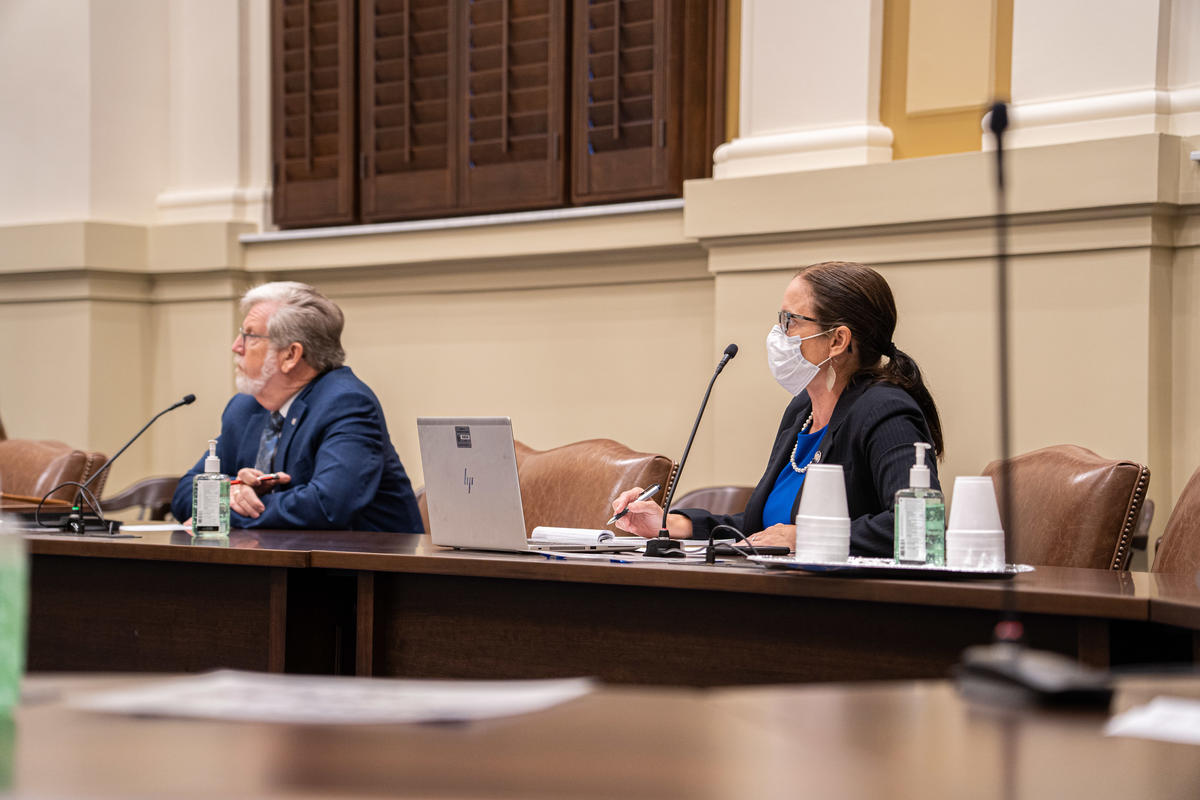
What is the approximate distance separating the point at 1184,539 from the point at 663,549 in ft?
3.26

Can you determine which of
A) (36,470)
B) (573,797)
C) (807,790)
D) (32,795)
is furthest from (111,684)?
(36,470)

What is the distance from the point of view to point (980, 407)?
A: 13.2 feet

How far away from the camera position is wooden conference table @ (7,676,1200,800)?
91cm

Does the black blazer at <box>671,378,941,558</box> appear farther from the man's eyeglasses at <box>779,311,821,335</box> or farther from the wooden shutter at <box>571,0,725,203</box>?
the wooden shutter at <box>571,0,725,203</box>

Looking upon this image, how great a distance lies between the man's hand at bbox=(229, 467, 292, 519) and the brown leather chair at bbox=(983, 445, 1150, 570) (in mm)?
1918

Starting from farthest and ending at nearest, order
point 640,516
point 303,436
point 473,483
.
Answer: point 303,436 → point 640,516 → point 473,483

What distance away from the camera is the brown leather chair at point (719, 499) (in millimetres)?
3908

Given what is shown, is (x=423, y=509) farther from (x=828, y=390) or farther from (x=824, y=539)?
(x=824, y=539)

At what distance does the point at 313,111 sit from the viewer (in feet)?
18.6

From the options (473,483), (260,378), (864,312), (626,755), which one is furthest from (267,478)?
(626,755)

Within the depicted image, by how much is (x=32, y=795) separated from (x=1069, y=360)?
342 centimetres

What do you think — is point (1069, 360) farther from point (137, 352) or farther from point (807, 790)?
point (137, 352)

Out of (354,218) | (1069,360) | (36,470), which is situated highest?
(354,218)

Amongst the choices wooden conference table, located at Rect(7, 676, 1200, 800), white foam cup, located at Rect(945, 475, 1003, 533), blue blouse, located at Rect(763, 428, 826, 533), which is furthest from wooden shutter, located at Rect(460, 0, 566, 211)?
wooden conference table, located at Rect(7, 676, 1200, 800)
